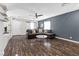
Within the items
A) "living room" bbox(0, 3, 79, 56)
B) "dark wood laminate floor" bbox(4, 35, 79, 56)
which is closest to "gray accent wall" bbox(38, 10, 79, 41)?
"living room" bbox(0, 3, 79, 56)

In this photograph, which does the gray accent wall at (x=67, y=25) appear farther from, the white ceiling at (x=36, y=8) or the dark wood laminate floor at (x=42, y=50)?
the dark wood laminate floor at (x=42, y=50)

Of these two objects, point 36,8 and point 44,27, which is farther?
point 44,27

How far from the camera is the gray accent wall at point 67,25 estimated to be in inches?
235

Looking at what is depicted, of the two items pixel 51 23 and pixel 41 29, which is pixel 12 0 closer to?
pixel 41 29

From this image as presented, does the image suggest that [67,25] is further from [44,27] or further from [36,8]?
[36,8]

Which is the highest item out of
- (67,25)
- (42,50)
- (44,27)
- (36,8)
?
(36,8)

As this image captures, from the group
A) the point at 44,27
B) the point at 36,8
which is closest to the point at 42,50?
the point at 36,8

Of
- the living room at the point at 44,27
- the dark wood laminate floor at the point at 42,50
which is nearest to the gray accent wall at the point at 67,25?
the living room at the point at 44,27

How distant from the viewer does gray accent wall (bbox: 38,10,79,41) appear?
5965mm

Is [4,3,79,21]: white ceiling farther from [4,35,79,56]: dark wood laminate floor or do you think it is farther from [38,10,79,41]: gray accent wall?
[4,35,79,56]: dark wood laminate floor

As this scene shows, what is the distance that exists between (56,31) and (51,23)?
2.39 feet

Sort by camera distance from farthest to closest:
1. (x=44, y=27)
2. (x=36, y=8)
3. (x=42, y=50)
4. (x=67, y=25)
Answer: (x=44, y=27)
(x=67, y=25)
(x=36, y=8)
(x=42, y=50)

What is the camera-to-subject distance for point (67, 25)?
6.80 metres

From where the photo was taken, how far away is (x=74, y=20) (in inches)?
241
